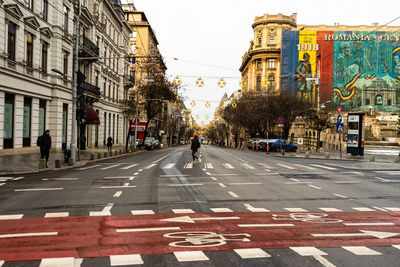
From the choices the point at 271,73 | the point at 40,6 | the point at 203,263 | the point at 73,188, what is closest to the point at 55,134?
the point at 40,6

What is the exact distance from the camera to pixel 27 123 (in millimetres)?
26031

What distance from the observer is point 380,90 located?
77.4 m

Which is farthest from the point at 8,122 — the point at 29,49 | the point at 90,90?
the point at 90,90

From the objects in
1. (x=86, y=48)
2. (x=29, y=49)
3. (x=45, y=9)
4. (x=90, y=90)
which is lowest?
(x=90, y=90)

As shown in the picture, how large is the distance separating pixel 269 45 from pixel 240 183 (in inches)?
3102

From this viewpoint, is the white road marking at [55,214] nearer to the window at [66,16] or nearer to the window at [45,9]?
the window at [45,9]

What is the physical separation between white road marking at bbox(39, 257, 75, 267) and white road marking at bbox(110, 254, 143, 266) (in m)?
0.48

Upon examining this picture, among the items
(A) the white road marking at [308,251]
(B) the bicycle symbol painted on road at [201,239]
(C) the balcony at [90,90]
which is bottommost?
(B) the bicycle symbol painted on road at [201,239]

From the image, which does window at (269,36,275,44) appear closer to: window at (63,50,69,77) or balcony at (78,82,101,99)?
balcony at (78,82,101,99)

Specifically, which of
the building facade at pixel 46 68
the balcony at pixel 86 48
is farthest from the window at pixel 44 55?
the balcony at pixel 86 48

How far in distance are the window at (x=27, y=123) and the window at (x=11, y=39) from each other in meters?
3.52

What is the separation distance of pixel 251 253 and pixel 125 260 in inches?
63.3

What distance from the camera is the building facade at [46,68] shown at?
23156 millimetres

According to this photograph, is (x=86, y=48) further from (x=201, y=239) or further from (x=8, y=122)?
(x=201, y=239)
